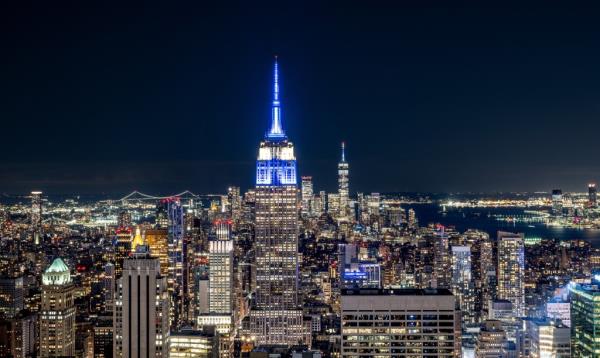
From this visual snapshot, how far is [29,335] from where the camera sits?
2941cm

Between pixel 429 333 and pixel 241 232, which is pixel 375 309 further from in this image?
pixel 241 232

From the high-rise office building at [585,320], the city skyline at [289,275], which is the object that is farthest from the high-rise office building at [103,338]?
the high-rise office building at [585,320]

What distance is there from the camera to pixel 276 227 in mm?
50250

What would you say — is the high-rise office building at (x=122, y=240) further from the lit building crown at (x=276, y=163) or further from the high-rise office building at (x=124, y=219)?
the lit building crown at (x=276, y=163)

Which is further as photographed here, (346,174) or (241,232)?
(346,174)

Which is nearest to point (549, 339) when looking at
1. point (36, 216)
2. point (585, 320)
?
point (585, 320)

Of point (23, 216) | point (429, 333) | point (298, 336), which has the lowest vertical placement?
point (298, 336)

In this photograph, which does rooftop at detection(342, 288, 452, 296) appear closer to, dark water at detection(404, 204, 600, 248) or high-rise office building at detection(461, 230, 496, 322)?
high-rise office building at detection(461, 230, 496, 322)

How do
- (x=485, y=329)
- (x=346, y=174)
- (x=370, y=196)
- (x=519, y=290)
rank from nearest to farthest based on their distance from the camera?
(x=485, y=329), (x=519, y=290), (x=346, y=174), (x=370, y=196)

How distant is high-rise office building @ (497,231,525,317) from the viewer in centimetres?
4075

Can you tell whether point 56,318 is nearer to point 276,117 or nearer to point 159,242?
point 159,242

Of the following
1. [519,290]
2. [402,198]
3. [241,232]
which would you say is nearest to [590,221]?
[519,290]

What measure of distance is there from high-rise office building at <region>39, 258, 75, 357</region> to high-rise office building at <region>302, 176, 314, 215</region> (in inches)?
1015

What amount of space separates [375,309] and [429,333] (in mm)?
1350
